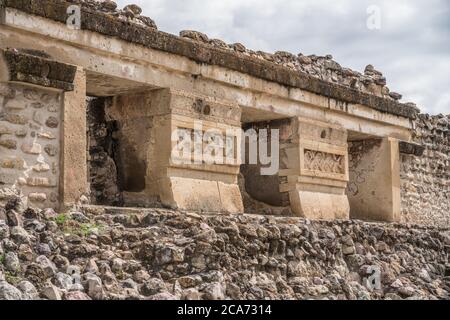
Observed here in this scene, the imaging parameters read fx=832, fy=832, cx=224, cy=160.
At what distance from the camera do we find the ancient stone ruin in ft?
21.8

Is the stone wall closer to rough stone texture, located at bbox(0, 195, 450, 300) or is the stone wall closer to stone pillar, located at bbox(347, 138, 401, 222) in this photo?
rough stone texture, located at bbox(0, 195, 450, 300)

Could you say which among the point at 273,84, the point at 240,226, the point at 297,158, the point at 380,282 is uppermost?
the point at 273,84

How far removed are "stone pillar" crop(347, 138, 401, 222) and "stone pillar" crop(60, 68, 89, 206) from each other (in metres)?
5.03

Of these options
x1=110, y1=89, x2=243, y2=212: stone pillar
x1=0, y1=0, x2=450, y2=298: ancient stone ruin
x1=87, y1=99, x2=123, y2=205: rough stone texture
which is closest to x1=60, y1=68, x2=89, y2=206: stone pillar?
x1=0, y1=0, x2=450, y2=298: ancient stone ruin

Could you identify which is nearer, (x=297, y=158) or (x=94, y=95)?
(x=94, y=95)

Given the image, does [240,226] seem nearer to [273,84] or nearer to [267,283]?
[267,283]

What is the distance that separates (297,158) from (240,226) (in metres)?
2.71

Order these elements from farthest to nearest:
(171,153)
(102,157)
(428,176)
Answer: (428,176)
(102,157)
(171,153)

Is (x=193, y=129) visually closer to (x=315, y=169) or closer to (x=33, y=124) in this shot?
(x=33, y=124)

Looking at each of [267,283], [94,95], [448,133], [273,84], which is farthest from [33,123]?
[448,133]

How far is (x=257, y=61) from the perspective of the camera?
8906 millimetres

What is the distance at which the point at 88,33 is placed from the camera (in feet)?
23.6

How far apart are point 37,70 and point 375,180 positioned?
575 cm

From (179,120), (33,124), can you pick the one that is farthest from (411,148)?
(33,124)
